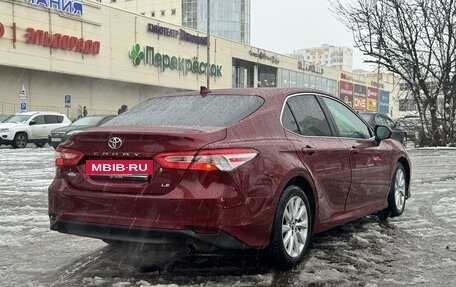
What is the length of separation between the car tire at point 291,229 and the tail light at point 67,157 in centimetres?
162

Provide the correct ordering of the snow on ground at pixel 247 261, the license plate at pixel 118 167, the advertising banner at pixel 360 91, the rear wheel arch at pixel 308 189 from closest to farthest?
the license plate at pixel 118 167 < the snow on ground at pixel 247 261 < the rear wheel arch at pixel 308 189 < the advertising banner at pixel 360 91

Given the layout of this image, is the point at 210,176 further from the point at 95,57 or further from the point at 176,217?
the point at 95,57

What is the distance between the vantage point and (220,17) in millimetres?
89500

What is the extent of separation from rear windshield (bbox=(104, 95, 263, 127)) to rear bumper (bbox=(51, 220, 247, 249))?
35.2 inches

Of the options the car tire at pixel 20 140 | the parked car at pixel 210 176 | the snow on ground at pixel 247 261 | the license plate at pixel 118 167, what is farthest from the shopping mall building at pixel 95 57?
the license plate at pixel 118 167

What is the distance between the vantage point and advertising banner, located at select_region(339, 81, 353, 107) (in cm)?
8328

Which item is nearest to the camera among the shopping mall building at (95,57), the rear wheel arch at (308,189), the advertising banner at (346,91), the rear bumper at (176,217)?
the rear bumper at (176,217)

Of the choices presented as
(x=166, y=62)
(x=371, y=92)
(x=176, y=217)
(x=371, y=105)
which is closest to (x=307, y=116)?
(x=176, y=217)

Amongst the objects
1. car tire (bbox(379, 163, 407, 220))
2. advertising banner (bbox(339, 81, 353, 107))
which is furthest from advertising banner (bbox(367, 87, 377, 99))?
car tire (bbox(379, 163, 407, 220))

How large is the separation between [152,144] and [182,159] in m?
0.26

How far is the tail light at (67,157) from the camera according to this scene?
4254 millimetres

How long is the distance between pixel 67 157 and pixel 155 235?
3.35ft

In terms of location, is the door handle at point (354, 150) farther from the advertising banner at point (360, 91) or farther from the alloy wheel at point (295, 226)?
the advertising banner at point (360, 91)

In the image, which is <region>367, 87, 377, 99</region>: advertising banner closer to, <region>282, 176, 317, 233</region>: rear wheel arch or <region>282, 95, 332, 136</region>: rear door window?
<region>282, 95, 332, 136</region>: rear door window
